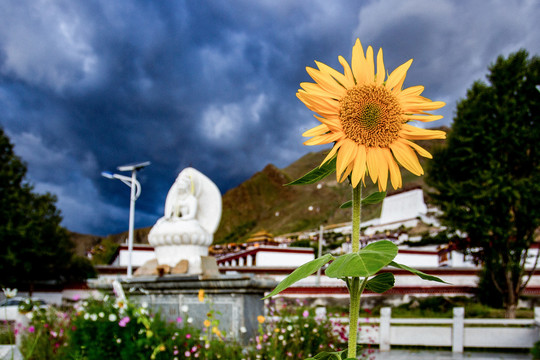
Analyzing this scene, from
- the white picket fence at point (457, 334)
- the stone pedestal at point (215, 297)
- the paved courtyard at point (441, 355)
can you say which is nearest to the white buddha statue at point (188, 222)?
the stone pedestal at point (215, 297)

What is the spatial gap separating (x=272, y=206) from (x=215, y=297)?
474 ft

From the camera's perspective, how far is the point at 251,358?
519 centimetres

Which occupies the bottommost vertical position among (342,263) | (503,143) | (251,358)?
(251,358)

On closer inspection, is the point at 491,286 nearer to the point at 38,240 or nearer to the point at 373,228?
the point at 38,240

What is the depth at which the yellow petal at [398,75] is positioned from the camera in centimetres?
102

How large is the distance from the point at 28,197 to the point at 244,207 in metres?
137

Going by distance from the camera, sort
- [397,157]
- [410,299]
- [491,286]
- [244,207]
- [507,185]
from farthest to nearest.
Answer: [244,207] → [410,299] → [491,286] → [507,185] → [397,157]

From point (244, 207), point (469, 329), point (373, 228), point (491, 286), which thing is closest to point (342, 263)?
point (469, 329)

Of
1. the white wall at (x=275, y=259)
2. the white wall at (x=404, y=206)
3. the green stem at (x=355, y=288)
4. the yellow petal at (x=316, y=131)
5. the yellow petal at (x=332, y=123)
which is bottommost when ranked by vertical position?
the white wall at (x=275, y=259)

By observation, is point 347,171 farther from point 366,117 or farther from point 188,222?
point 188,222

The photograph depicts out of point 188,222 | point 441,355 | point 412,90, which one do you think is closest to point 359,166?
point 412,90

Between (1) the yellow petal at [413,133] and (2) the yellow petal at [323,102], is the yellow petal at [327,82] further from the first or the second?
(1) the yellow petal at [413,133]

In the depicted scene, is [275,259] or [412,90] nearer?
[412,90]

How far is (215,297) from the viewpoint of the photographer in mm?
6594
